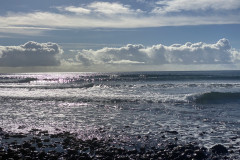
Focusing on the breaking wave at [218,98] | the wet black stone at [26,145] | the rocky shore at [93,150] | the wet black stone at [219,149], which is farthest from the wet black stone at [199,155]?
the breaking wave at [218,98]

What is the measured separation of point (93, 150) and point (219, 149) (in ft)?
22.1

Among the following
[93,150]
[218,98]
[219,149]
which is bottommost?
[93,150]

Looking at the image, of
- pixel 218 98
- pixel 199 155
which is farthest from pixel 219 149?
pixel 218 98

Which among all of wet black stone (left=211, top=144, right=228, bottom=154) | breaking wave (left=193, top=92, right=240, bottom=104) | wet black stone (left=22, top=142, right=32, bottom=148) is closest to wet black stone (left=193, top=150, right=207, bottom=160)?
wet black stone (left=211, top=144, right=228, bottom=154)

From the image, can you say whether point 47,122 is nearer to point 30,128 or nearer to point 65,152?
point 30,128

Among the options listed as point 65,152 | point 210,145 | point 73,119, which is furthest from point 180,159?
point 73,119

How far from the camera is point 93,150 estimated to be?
1450 cm

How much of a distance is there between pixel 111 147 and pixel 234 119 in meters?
12.9

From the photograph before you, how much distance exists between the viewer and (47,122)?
889 inches

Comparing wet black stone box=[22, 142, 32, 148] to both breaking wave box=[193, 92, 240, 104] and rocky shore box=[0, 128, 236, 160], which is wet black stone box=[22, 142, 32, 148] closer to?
rocky shore box=[0, 128, 236, 160]

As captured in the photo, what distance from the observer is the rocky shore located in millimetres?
13398

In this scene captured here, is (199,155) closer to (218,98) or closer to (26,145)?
(26,145)

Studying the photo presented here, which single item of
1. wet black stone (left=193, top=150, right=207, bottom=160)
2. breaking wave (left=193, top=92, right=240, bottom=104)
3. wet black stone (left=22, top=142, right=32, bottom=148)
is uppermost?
breaking wave (left=193, top=92, right=240, bottom=104)

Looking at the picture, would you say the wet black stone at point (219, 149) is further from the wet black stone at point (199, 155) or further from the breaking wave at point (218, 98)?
the breaking wave at point (218, 98)
